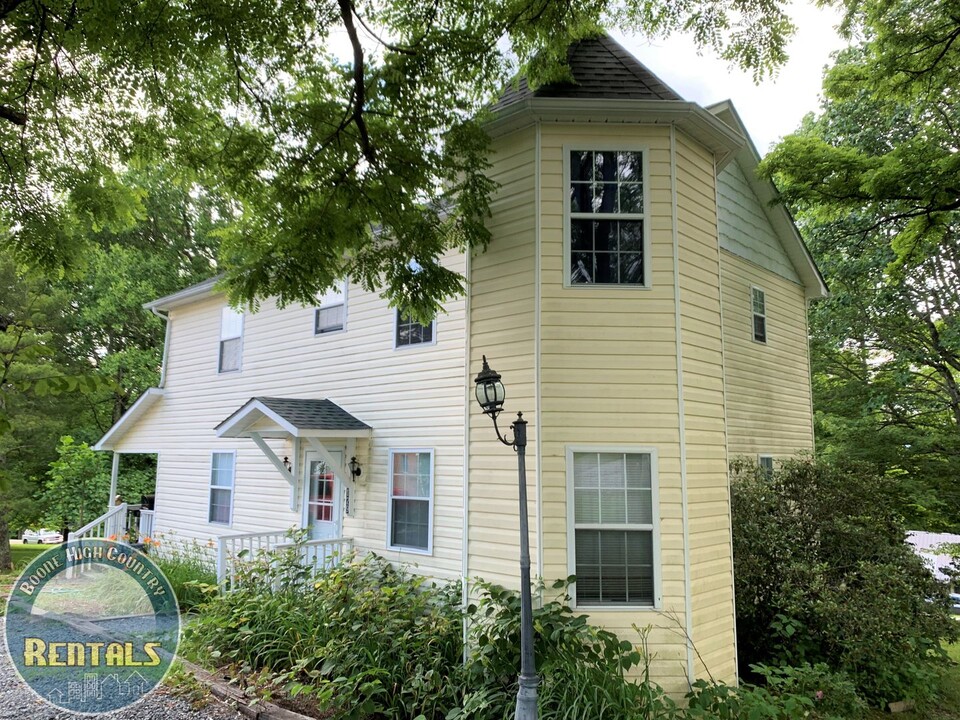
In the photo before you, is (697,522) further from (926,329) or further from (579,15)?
(926,329)

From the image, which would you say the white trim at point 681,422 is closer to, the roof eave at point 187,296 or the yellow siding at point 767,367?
the yellow siding at point 767,367

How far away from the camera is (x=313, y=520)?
10.4 m

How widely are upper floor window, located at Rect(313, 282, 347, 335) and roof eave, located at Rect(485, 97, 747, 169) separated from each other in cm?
494

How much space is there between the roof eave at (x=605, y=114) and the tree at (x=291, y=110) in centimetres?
32

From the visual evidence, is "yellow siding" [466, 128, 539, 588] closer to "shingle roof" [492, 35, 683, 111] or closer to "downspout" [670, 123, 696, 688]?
"shingle roof" [492, 35, 683, 111]

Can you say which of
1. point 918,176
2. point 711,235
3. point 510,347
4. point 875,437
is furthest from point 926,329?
point 510,347

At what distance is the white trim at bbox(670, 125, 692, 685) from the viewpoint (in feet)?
19.2

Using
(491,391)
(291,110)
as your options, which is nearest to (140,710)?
(491,391)

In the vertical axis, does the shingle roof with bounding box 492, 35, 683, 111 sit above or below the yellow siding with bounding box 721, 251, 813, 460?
above

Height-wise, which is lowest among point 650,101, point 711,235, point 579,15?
point 711,235

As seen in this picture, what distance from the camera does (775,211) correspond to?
11.5 m

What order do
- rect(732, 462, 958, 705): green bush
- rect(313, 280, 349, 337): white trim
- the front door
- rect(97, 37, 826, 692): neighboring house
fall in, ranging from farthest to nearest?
rect(313, 280, 349, 337): white trim, the front door, rect(732, 462, 958, 705): green bush, rect(97, 37, 826, 692): neighboring house

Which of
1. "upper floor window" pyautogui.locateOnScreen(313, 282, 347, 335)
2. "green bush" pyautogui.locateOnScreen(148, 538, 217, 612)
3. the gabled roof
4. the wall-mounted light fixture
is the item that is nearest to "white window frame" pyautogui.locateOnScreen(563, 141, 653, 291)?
the gabled roof

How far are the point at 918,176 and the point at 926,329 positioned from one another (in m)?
7.78
